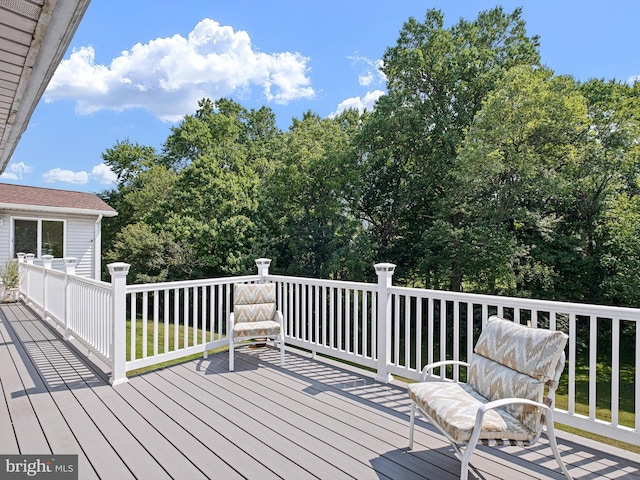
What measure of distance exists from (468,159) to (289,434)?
31.1 feet

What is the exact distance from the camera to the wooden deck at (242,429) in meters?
2.33

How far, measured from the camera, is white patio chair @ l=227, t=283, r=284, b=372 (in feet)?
14.2

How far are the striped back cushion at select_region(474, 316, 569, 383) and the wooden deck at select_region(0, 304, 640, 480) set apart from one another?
65 cm

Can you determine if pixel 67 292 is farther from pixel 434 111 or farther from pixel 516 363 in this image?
pixel 434 111

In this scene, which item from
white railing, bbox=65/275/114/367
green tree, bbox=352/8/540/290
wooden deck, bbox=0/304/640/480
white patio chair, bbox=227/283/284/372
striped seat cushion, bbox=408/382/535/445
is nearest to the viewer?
striped seat cushion, bbox=408/382/535/445

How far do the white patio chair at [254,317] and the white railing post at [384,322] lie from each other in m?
1.16

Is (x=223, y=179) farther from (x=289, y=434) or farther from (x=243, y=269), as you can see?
(x=289, y=434)

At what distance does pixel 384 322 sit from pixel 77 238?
12.1 meters

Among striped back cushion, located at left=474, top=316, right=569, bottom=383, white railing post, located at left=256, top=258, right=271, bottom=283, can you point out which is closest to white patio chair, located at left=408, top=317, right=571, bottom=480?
striped back cushion, located at left=474, top=316, right=569, bottom=383

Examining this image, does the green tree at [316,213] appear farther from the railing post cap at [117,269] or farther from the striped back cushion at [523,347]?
the striped back cushion at [523,347]

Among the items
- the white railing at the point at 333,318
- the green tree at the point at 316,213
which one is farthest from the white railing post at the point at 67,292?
the green tree at the point at 316,213

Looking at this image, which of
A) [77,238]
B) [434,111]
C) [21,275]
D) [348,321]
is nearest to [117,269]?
[348,321]

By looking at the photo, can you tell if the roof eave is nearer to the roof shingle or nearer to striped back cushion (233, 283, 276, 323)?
the roof shingle

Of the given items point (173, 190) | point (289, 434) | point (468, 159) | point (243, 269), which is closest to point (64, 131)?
point (173, 190)
